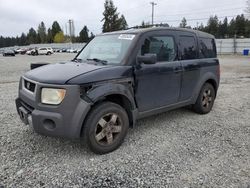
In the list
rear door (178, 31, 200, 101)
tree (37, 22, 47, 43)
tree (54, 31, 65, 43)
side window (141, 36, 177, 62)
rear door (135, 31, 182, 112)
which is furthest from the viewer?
tree (37, 22, 47, 43)

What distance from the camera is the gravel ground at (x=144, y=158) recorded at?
9.25 ft

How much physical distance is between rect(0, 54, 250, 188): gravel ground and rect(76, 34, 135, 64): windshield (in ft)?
4.64

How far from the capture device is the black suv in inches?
122

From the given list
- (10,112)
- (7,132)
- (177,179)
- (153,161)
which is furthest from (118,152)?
(10,112)

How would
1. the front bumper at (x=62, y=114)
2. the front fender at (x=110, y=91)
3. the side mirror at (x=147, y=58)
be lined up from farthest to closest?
the side mirror at (x=147, y=58), the front fender at (x=110, y=91), the front bumper at (x=62, y=114)

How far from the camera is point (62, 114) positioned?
3055mm

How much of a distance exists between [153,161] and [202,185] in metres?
0.75

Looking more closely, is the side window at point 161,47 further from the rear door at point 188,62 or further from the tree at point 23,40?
the tree at point 23,40

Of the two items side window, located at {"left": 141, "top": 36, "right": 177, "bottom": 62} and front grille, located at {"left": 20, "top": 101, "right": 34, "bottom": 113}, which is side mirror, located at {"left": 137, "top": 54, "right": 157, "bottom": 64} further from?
front grille, located at {"left": 20, "top": 101, "right": 34, "bottom": 113}

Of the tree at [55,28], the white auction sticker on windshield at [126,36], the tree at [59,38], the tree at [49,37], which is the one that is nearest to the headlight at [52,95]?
the white auction sticker on windshield at [126,36]

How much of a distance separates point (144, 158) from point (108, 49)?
1.96 meters

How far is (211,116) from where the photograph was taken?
205 inches

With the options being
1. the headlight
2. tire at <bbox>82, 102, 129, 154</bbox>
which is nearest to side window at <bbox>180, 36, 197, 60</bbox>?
tire at <bbox>82, 102, 129, 154</bbox>

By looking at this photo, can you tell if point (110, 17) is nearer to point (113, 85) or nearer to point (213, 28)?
point (213, 28)
